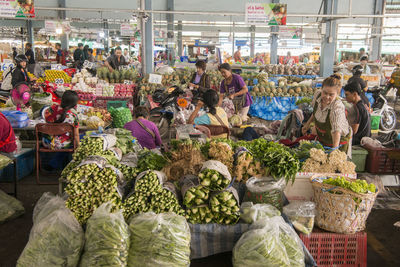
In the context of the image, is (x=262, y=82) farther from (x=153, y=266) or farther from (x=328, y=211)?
(x=153, y=266)

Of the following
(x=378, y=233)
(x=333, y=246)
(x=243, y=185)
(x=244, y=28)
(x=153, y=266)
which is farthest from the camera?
(x=244, y=28)

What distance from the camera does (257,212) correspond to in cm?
315

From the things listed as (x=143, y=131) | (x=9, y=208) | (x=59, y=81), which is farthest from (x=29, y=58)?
(x=9, y=208)

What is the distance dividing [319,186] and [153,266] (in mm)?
1711

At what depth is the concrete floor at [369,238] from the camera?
3556 millimetres

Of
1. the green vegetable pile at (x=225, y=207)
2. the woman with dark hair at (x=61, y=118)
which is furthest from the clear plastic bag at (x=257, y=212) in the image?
the woman with dark hair at (x=61, y=118)

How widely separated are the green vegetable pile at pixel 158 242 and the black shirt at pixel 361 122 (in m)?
4.01

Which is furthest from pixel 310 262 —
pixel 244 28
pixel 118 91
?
pixel 244 28

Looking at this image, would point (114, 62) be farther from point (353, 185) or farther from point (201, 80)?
point (353, 185)

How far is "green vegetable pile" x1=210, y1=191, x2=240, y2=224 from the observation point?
10.4 ft

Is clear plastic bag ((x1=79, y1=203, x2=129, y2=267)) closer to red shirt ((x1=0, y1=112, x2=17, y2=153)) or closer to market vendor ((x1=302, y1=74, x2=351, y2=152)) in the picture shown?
market vendor ((x1=302, y1=74, x2=351, y2=152))

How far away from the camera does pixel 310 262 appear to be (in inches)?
120

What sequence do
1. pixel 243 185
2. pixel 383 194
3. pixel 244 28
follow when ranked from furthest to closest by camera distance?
pixel 244 28
pixel 383 194
pixel 243 185

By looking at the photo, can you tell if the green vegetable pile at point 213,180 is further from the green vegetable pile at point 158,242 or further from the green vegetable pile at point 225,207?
the green vegetable pile at point 158,242
